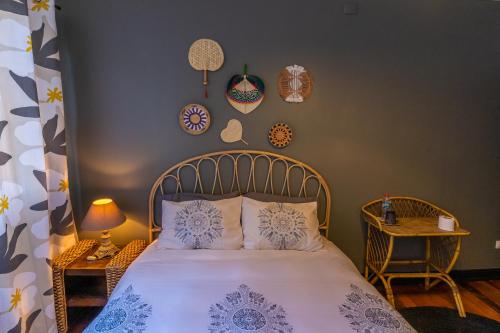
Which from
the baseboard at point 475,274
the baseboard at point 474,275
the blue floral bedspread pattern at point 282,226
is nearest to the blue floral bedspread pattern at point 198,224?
the blue floral bedspread pattern at point 282,226

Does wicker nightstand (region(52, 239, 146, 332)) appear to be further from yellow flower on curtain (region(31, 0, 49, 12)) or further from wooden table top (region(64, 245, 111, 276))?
yellow flower on curtain (region(31, 0, 49, 12))

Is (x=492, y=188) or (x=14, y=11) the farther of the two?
(x=492, y=188)

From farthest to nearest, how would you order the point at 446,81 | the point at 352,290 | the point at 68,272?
1. the point at 446,81
2. the point at 68,272
3. the point at 352,290

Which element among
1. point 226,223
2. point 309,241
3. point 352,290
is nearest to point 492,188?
point 309,241

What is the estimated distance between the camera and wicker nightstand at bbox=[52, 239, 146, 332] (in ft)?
6.05

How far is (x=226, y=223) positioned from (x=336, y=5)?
1.97m

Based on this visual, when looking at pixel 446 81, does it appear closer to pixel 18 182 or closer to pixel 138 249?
pixel 138 249

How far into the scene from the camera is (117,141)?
7.39 ft

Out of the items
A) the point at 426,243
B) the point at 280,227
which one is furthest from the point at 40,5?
the point at 426,243

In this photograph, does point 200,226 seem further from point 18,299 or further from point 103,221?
point 18,299

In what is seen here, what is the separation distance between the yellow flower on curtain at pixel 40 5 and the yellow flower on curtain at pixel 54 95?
517 millimetres

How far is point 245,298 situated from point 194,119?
1.44 meters

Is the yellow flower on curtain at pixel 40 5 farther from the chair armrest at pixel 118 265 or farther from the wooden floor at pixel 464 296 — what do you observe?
the wooden floor at pixel 464 296

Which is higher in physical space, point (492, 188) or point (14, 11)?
point (14, 11)
